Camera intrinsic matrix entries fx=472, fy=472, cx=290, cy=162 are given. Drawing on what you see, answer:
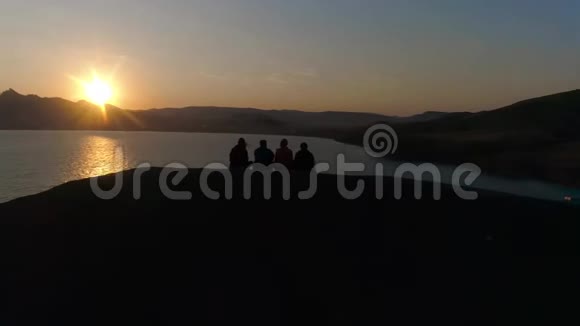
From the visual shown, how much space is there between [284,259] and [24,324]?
500 cm

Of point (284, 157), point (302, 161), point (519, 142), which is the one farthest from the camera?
point (519, 142)

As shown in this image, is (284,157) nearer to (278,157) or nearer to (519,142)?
(278,157)

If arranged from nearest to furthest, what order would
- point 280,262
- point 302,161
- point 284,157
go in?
point 280,262, point 302,161, point 284,157

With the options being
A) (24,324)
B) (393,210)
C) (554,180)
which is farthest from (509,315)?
(554,180)

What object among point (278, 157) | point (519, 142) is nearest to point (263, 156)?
point (278, 157)

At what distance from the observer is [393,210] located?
13758 millimetres

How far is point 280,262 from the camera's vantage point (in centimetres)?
1011

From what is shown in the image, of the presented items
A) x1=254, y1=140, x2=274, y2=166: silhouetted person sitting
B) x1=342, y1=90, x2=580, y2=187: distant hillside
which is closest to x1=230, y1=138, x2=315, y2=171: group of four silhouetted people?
x1=254, y1=140, x2=274, y2=166: silhouetted person sitting

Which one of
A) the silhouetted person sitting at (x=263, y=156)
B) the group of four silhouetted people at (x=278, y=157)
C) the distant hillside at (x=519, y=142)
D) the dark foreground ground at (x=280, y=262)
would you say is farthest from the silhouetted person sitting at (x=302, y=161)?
the distant hillside at (x=519, y=142)

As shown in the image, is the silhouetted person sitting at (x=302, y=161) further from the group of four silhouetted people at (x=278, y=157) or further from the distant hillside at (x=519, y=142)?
the distant hillside at (x=519, y=142)

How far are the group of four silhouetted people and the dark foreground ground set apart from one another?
3.54 metres

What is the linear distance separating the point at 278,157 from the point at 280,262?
335 inches

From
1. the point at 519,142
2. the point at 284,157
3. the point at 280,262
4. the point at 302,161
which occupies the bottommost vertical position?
the point at 280,262

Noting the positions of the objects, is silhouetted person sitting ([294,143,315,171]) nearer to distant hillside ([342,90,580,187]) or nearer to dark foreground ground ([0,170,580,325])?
dark foreground ground ([0,170,580,325])
